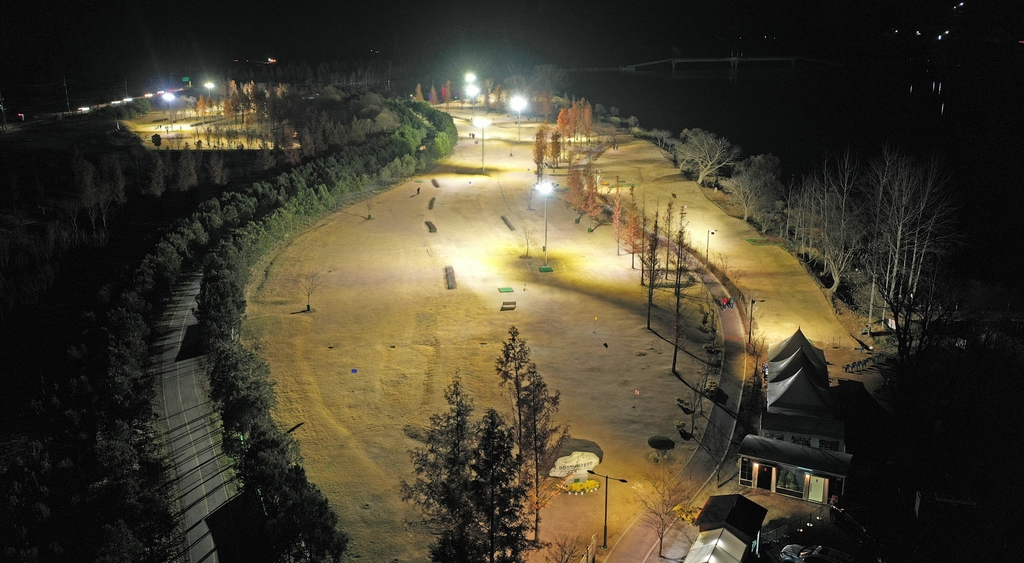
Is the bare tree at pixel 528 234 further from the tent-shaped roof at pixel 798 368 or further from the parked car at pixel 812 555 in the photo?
the parked car at pixel 812 555

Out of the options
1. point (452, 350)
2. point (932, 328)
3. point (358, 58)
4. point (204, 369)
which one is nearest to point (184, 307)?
point (204, 369)

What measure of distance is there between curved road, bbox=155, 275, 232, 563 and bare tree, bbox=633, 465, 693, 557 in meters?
14.8

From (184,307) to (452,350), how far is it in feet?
52.7

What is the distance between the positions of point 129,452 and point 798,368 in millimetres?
27103

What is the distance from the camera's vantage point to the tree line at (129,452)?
903 inches

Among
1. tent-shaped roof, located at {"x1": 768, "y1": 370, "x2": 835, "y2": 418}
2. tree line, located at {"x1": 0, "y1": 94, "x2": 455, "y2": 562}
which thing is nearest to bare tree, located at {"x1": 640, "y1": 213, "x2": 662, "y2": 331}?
tent-shaped roof, located at {"x1": 768, "y1": 370, "x2": 835, "y2": 418}

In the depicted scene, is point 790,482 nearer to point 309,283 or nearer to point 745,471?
point 745,471

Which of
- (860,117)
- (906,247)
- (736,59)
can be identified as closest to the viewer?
(906,247)

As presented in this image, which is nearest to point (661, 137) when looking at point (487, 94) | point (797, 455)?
point (487, 94)

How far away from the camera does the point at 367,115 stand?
357 ft

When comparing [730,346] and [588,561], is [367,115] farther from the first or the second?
[588,561]

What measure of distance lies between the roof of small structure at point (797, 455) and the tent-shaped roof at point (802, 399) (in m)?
2.40

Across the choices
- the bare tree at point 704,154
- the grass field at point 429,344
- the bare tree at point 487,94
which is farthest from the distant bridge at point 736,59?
the grass field at point 429,344

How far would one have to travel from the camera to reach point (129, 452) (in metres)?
26.4
